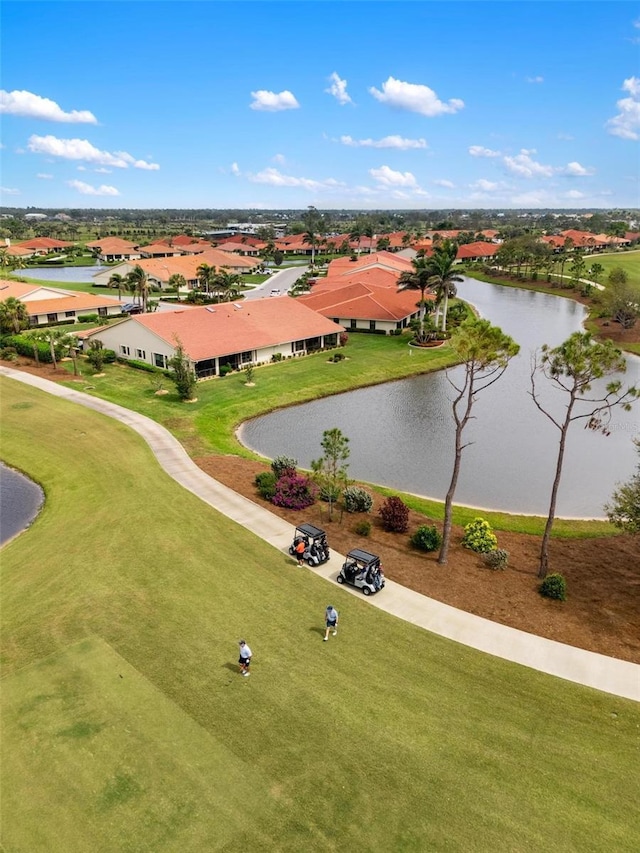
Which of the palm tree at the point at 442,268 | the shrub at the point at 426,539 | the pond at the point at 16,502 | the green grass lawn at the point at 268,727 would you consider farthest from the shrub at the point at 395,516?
the palm tree at the point at 442,268

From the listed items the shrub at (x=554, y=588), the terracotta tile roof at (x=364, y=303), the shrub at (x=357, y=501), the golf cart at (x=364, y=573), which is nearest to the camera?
the golf cart at (x=364, y=573)

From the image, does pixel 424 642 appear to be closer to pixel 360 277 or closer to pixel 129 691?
pixel 129 691

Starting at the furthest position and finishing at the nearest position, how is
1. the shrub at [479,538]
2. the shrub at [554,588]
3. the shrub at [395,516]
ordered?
the shrub at [395,516] → the shrub at [479,538] → the shrub at [554,588]

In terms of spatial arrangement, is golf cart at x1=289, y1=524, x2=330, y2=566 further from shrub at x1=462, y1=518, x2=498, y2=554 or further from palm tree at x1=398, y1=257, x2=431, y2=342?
palm tree at x1=398, y1=257, x2=431, y2=342

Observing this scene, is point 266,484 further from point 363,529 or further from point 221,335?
point 221,335

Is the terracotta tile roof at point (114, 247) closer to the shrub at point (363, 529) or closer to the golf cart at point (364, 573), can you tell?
the shrub at point (363, 529)

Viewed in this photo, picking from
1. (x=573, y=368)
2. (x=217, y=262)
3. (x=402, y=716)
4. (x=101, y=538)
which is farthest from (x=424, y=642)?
(x=217, y=262)
